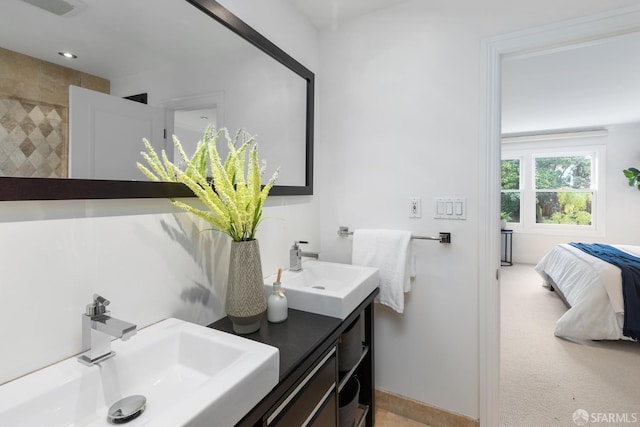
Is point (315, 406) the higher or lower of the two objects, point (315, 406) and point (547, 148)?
the lower

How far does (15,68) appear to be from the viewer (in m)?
0.70

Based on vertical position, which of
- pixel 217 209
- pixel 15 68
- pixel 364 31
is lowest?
pixel 217 209

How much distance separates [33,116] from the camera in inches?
28.3

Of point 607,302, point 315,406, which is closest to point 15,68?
point 315,406

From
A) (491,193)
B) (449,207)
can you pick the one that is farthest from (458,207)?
(491,193)

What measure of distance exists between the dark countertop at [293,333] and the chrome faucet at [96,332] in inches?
15.3

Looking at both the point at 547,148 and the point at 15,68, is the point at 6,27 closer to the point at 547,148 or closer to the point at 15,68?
the point at 15,68

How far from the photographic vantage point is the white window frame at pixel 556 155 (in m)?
5.08

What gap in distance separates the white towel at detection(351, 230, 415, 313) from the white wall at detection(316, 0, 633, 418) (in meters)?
0.09

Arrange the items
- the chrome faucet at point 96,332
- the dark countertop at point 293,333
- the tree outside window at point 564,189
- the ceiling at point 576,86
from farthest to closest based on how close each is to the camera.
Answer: the tree outside window at point 564,189, the ceiling at point 576,86, the dark countertop at point 293,333, the chrome faucet at point 96,332

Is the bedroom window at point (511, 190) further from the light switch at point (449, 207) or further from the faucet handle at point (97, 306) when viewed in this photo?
the faucet handle at point (97, 306)

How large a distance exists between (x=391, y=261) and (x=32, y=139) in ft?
4.92

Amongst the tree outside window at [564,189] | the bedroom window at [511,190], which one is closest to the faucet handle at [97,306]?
the bedroom window at [511,190]

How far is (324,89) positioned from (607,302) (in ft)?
9.42
